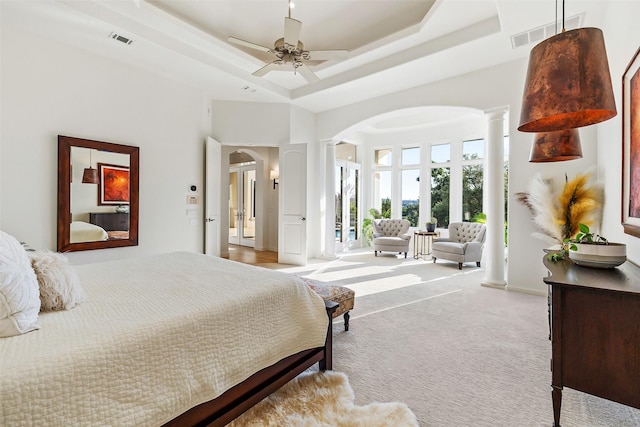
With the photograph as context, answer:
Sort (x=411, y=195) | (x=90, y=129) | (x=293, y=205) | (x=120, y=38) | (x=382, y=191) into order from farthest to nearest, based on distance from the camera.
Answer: (x=382, y=191) < (x=411, y=195) < (x=293, y=205) < (x=90, y=129) < (x=120, y=38)

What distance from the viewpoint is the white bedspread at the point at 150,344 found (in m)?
0.88

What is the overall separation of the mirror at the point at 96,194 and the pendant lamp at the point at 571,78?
14.6 feet

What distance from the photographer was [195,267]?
6.88 ft

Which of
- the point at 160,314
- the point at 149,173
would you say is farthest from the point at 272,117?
the point at 160,314

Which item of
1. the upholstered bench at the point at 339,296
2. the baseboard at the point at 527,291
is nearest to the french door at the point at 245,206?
the upholstered bench at the point at 339,296

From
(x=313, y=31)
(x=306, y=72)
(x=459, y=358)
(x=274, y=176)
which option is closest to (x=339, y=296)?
(x=459, y=358)

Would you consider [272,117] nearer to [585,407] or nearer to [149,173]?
[149,173]

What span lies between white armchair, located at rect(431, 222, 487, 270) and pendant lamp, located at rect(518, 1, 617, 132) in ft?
14.0

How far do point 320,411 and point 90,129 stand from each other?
415cm

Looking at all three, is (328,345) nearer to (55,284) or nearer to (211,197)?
(55,284)

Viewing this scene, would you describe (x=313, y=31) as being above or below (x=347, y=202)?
above

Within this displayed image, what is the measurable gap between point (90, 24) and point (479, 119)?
277 inches

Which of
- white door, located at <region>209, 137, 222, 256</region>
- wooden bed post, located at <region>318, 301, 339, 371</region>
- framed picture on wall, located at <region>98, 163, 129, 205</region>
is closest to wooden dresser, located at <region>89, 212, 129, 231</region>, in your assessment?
framed picture on wall, located at <region>98, 163, 129, 205</region>

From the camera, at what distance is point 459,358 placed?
2.20 meters
